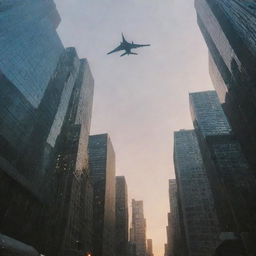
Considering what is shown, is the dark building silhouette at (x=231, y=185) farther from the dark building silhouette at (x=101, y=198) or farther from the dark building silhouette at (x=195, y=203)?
the dark building silhouette at (x=101, y=198)

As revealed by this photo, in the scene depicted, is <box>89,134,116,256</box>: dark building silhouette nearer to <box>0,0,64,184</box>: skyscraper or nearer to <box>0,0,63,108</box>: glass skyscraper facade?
<box>0,0,64,184</box>: skyscraper

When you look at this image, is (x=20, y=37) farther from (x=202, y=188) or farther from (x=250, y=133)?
(x=202, y=188)

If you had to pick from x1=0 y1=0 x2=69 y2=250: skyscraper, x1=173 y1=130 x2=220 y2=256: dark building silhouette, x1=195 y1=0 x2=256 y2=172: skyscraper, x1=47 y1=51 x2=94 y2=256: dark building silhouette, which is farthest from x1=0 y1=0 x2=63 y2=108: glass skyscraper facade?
x1=173 y1=130 x2=220 y2=256: dark building silhouette

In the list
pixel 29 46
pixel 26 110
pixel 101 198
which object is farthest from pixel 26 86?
pixel 101 198

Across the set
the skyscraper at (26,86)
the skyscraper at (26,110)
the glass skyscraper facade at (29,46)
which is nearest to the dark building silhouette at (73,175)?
the skyscraper at (26,110)

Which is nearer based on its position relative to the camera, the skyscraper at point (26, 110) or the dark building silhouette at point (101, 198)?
the skyscraper at point (26, 110)

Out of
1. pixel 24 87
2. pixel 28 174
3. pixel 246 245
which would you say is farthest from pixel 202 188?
pixel 24 87
